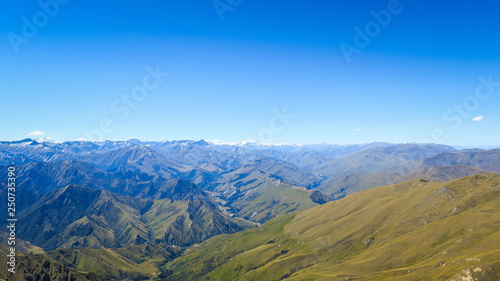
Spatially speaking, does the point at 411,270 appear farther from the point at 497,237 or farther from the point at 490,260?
the point at 497,237

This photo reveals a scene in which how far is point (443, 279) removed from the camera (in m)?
160

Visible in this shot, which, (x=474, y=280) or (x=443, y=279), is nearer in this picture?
(x=474, y=280)

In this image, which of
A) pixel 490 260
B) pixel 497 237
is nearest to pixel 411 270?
pixel 490 260

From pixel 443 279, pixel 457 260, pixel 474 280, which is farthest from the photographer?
pixel 457 260

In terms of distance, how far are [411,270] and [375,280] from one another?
86.5ft

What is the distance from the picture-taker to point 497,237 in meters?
199

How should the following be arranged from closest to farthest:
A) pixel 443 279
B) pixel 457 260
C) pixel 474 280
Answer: pixel 474 280
pixel 443 279
pixel 457 260

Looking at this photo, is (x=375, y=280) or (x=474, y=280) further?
(x=375, y=280)

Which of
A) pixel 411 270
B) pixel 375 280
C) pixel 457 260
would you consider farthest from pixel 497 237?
pixel 375 280

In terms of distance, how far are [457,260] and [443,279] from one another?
4006 cm

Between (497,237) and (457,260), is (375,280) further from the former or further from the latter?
(497,237)

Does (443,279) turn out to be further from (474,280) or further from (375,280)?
(375,280)

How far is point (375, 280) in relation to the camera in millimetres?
198750

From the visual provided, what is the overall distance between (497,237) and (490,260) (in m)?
55.3
